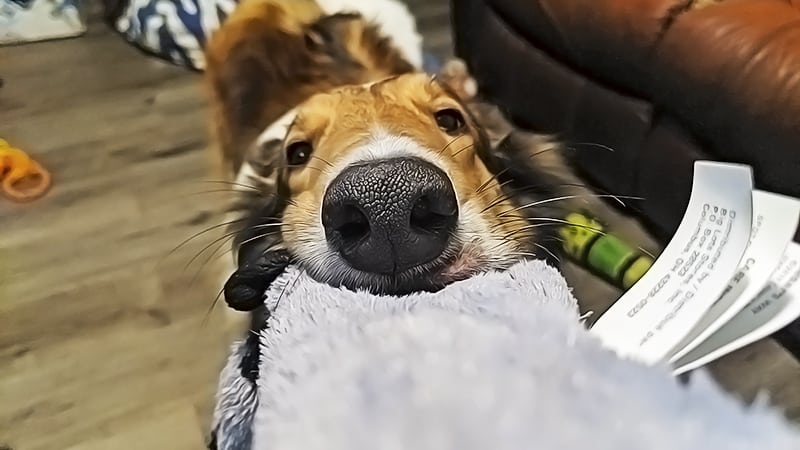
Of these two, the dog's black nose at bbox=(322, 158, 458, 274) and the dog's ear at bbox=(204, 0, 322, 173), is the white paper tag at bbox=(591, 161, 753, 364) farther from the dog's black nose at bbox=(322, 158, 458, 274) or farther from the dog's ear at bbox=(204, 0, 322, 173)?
the dog's ear at bbox=(204, 0, 322, 173)

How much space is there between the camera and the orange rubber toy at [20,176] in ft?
5.67

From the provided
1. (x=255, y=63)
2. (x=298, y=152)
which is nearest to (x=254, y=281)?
(x=298, y=152)

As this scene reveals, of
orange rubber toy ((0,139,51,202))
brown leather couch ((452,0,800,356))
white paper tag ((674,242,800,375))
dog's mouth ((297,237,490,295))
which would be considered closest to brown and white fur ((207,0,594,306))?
dog's mouth ((297,237,490,295))

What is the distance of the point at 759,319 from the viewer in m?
0.82

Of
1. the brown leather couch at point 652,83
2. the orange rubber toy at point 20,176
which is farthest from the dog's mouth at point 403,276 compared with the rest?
the orange rubber toy at point 20,176

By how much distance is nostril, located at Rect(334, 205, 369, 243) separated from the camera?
2.89ft

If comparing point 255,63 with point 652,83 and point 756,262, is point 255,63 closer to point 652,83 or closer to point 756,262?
point 652,83

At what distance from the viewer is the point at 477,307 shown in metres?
0.74

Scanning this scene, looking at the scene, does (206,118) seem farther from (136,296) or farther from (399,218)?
(399,218)

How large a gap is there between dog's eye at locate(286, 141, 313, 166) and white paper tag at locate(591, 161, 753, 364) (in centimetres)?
45

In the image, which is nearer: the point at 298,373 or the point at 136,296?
the point at 298,373

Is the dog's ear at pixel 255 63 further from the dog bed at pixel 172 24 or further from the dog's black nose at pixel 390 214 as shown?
the dog's black nose at pixel 390 214

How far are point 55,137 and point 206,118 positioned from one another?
12.2 inches

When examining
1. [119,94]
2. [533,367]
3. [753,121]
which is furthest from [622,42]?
[119,94]
